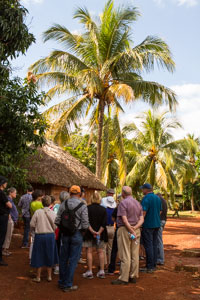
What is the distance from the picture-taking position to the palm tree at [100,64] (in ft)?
49.1

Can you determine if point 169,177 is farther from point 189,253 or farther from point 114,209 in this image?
point 114,209

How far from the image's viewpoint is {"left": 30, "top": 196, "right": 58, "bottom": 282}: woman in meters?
5.71

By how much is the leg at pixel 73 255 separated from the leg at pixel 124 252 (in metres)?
0.87

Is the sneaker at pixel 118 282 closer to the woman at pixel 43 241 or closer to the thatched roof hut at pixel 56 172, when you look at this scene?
the woman at pixel 43 241

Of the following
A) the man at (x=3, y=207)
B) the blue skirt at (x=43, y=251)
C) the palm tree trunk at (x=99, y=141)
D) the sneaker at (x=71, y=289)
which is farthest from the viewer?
the palm tree trunk at (x=99, y=141)

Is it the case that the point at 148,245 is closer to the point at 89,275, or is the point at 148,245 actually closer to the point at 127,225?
the point at 127,225

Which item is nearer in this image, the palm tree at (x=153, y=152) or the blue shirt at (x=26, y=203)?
the blue shirt at (x=26, y=203)

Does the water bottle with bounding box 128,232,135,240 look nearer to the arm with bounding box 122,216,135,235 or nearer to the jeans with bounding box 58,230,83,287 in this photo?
the arm with bounding box 122,216,135,235

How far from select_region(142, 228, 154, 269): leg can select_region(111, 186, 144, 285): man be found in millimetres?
637

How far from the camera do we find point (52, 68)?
15422 millimetres

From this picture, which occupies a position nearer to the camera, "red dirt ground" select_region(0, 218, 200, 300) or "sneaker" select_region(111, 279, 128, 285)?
"red dirt ground" select_region(0, 218, 200, 300)

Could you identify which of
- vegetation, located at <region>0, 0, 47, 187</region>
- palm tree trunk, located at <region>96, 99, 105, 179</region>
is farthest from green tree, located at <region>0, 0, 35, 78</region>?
palm tree trunk, located at <region>96, 99, 105, 179</region>

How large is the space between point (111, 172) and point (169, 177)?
612 centimetres

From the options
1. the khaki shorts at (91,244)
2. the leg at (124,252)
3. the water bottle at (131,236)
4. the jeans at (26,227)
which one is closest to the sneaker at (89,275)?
the khaki shorts at (91,244)
